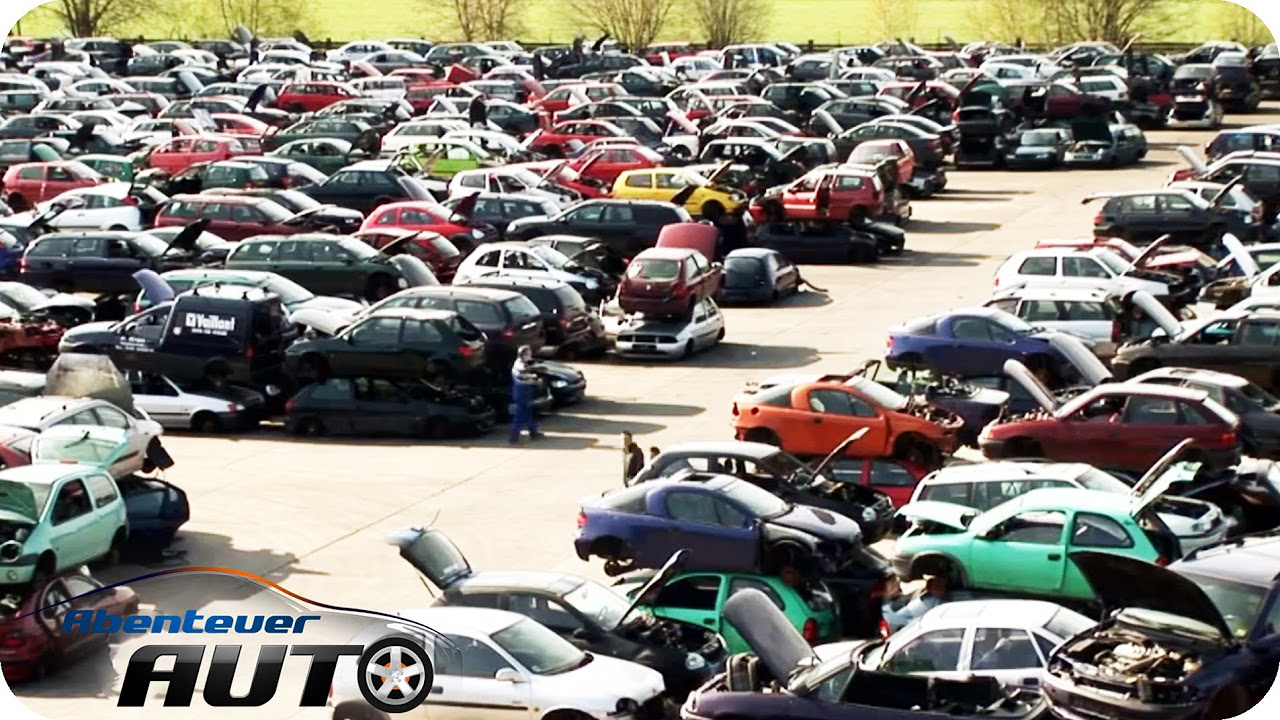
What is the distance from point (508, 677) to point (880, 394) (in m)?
11.0

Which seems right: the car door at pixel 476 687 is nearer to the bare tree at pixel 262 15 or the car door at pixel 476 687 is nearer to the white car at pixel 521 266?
the white car at pixel 521 266

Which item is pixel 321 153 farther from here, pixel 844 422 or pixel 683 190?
pixel 844 422

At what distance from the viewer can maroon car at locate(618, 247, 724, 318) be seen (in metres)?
35.2

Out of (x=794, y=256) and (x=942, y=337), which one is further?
(x=794, y=256)

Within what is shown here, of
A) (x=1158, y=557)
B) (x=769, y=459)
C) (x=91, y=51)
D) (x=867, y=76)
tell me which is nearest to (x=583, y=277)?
(x=769, y=459)

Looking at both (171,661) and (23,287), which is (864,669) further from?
(23,287)

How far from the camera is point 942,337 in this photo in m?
31.1

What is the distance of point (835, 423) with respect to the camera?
27391 millimetres

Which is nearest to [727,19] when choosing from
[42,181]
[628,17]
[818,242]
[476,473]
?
[628,17]

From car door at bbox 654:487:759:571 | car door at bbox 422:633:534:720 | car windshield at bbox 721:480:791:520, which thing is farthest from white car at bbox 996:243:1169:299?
car door at bbox 422:633:534:720

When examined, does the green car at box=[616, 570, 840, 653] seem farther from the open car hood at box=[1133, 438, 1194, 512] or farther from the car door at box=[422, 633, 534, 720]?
the open car hood at box=[1133, 438, 1194, 512]

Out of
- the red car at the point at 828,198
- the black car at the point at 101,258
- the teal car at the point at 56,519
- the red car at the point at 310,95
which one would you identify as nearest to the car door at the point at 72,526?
the teal car at the point at 56,519

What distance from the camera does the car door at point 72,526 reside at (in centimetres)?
2231

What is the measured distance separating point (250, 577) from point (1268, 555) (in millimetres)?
10263
